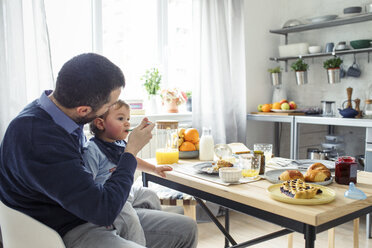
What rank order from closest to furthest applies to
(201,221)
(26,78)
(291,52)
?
(26,78)
(201,221)
(291,52)

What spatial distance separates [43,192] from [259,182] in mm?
768

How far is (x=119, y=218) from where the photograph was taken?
1.27 metres

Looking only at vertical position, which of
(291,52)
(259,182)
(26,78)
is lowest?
(259,182)

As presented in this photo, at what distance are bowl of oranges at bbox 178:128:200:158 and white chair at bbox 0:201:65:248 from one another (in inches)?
38.2

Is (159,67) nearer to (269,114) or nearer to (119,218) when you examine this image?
(269,114)

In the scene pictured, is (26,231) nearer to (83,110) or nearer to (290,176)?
(83,110)

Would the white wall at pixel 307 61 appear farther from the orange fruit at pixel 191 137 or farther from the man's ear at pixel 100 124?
the man's ear at pixel 100 124

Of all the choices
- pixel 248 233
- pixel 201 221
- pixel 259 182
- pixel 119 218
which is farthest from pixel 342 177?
pixel 201 221

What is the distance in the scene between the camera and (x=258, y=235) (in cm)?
271

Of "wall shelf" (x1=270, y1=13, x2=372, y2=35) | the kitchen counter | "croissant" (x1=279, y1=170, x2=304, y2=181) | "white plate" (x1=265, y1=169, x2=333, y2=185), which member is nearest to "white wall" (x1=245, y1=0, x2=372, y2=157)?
"wall shelf" (x1=270, y1=13, x2=372, y2=35)

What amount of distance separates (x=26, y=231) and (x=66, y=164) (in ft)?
0.71

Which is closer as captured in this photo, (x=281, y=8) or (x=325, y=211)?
(x=325, y=211)

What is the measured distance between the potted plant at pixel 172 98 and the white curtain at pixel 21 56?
43.5 inches

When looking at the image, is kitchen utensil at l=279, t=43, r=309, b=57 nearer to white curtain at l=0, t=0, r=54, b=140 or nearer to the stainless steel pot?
the stainless steel pot
